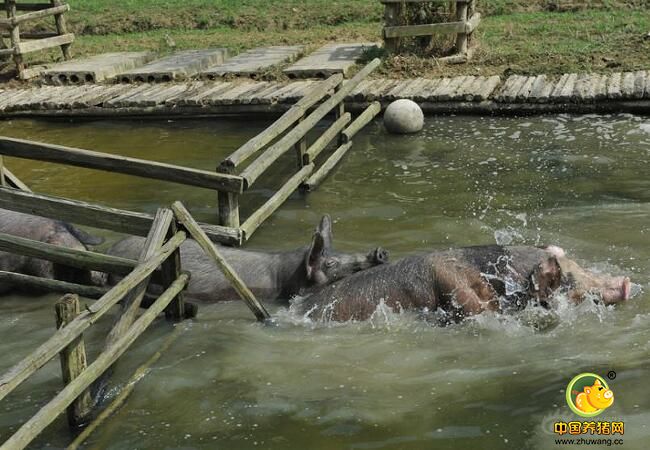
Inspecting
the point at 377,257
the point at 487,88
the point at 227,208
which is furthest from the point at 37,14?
the point at 377,257

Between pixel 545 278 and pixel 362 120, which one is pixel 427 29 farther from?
pixel 545 278

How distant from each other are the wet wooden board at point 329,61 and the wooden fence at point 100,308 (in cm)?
741

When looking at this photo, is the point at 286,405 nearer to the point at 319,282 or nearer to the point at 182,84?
the point at 319,282

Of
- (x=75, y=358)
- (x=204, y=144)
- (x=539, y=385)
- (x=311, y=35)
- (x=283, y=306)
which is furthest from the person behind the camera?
(x=311, y=35)

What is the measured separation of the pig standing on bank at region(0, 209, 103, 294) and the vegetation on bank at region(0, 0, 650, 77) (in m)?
7.45

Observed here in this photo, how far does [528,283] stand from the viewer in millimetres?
6645

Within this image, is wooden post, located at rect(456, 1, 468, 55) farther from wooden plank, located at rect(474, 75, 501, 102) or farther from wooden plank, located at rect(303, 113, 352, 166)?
wooden plank, located at rect(303, 113, 352, 166)

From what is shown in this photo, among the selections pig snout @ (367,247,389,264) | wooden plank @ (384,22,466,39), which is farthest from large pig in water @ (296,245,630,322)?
wooden plank @ (384,22,466,39)

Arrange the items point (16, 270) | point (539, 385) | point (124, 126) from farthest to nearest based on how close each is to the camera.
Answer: point (124, 126) < point (16, 270) < point (539, 385)

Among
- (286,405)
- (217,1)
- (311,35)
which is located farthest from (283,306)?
(217,1)

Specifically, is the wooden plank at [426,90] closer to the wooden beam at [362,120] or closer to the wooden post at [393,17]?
the wooden beam at [362,120]

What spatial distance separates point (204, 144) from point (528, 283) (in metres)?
7.14

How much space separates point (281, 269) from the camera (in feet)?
25.0

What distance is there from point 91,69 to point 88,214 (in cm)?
901
